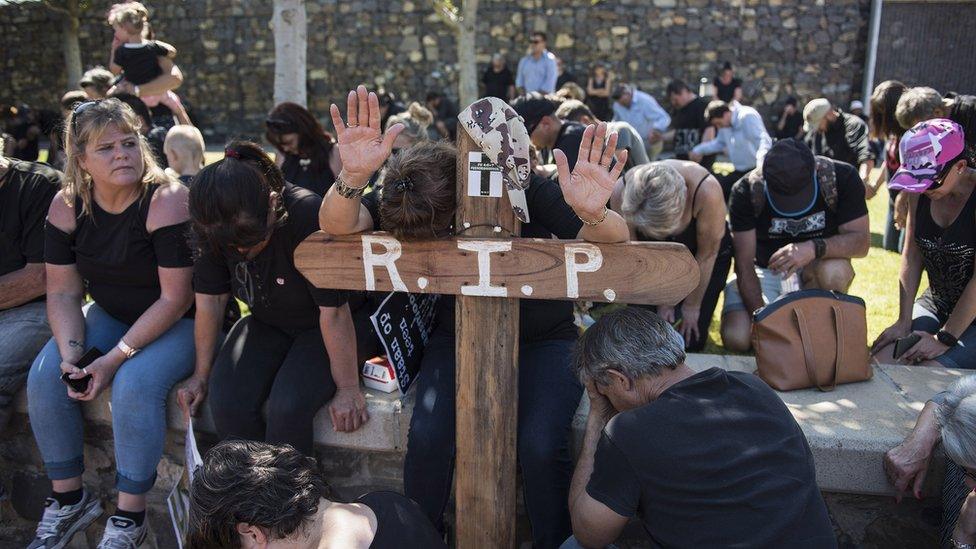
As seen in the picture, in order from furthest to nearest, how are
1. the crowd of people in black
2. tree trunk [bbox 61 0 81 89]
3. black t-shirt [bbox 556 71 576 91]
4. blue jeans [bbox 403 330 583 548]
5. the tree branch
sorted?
tree trunk [bbox 61 0 81 89] → black t-shirt [bbox 556 71 576 91] → the tree branch → blue jeans [bbox 403 330 583 548] → the crowd of people in black

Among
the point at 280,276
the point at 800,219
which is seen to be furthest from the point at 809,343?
the point at 280,276

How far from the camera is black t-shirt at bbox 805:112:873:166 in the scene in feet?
23.1

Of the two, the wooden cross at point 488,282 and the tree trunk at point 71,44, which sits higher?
the tree trunk at point 71,44

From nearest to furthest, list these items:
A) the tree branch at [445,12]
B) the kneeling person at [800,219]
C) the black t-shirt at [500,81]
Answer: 1. the kneeling person at [800,219]
2. the tree branch at [445,12]
3. the black t-shirt at [500,81]

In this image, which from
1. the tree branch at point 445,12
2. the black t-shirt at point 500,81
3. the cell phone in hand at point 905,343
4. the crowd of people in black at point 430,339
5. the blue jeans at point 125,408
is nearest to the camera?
the crowd of people in black at point 430,339

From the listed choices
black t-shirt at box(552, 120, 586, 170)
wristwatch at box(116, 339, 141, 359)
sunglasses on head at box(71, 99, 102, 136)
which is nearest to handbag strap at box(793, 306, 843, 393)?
black t-shirt at box(552, 120, 586, 170)

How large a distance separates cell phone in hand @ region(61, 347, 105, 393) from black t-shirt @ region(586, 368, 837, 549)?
6.56ft

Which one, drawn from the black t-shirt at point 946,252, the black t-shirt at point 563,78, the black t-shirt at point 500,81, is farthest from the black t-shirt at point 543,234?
Result: the black t-shirt at point 500,81

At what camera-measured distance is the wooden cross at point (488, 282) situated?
210 cm

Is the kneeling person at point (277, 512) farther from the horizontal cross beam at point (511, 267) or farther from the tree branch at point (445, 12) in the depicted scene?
the tree branch at point (445, 12)

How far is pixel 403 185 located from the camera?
88.7 inches

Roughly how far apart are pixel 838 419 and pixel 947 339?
38.4 inches

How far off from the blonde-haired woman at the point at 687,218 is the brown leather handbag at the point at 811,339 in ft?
2.20

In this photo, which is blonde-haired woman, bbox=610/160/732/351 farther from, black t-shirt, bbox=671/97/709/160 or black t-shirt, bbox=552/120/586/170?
black t-shirt, bbox=671/97/709/160
